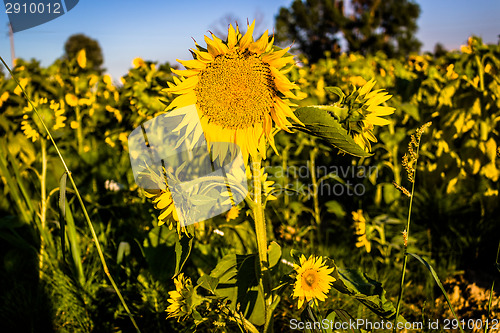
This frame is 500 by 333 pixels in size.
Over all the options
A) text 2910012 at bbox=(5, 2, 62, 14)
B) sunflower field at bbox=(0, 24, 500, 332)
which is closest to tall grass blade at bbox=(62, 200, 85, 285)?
sunflower field at bbox=(0, 24, 500, 332)

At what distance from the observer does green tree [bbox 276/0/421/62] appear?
25.8 m

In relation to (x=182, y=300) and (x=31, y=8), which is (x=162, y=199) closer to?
(x=182, y=300)

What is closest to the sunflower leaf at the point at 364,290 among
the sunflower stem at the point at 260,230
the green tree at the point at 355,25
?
the sunflower stem at the point at 260,230

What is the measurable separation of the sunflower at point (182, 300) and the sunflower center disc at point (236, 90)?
48 centimetres

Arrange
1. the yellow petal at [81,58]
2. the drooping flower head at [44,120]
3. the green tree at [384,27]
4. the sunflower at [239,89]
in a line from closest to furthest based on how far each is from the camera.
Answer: the sunflower at [239,89], the drooping flower head at [44,120], the yellow petal at [81,58], the green tree at [384,27]

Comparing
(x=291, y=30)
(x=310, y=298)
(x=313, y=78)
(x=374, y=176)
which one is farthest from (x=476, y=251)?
(x=291, y=30)

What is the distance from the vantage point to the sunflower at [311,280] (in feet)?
3.40

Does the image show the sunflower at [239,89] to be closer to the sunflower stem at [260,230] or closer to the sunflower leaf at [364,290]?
the sunflower stem at [260,230]

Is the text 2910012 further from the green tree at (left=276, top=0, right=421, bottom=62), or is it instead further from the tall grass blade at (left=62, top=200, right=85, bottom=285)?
the green tree at (left=276, top=0, right=421, bottom=62)

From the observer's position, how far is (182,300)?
1139mm

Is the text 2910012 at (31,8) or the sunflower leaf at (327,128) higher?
the text 2910012 at (31,8)

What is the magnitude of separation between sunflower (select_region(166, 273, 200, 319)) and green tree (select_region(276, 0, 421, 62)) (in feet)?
83.9

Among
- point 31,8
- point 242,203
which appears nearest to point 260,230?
point 242,203

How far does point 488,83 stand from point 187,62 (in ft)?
6.75
